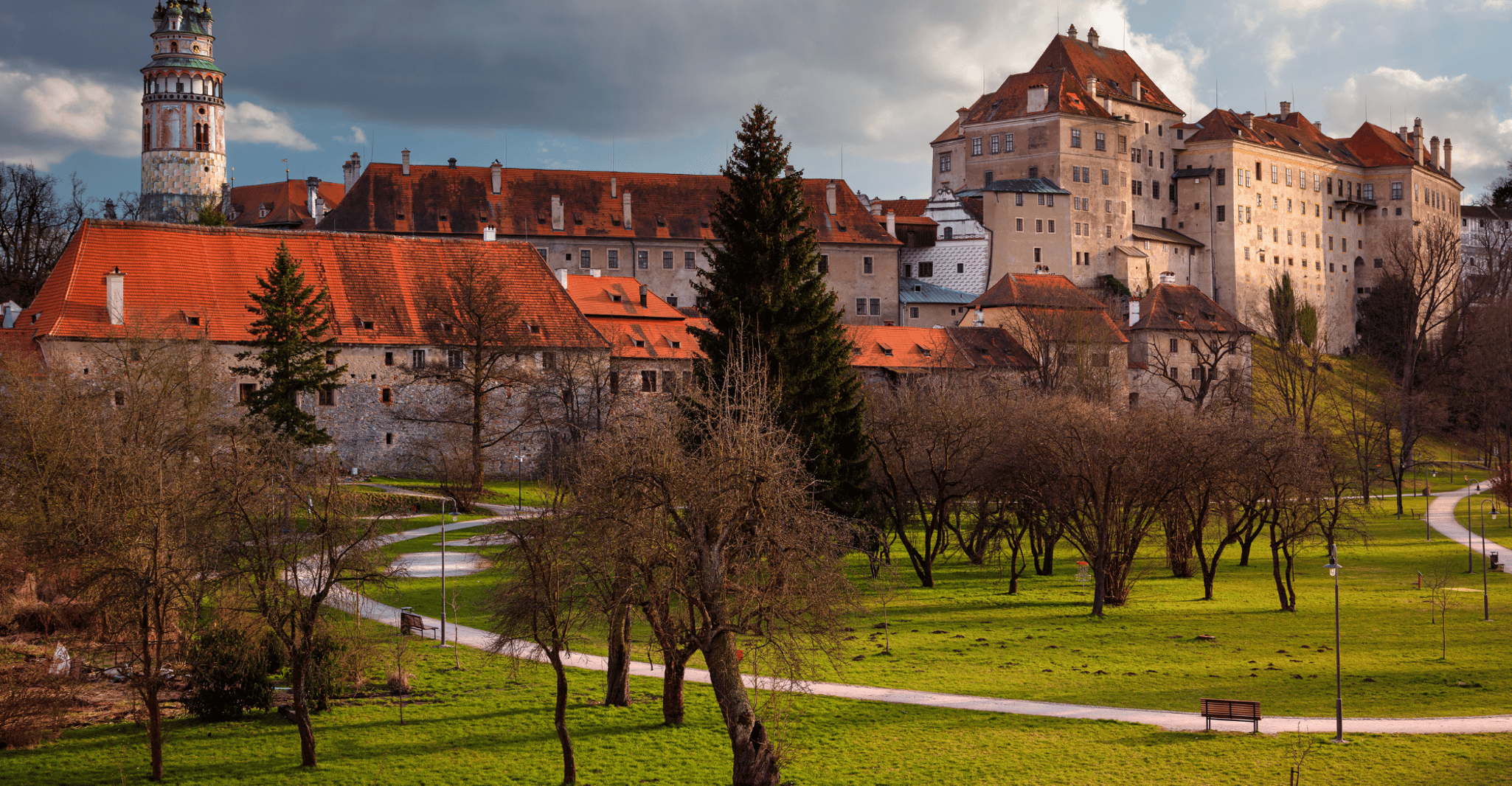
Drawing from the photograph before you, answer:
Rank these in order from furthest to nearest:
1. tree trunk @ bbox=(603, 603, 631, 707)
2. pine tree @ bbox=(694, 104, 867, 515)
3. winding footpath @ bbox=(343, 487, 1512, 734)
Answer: pine tree @ bbox=(694, 104, 867, 515), tree trunk @ bbox=(603, 603, 631, 707), winding footpath @ bbox=(343, 487, 1512, 734)

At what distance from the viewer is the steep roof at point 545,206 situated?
84.4 metres

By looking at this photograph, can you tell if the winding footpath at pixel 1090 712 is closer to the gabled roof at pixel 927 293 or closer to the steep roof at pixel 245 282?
the steep roof at pixel 245 282

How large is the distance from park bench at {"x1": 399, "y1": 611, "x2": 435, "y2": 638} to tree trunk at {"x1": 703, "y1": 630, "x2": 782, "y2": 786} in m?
13.7

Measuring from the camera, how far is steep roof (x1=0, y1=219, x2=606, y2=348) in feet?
185

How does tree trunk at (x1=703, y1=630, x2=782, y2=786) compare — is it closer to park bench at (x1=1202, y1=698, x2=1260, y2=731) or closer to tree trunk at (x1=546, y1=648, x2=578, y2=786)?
tree trunk at (x1=546, y1=648, x2=578, y2=786)

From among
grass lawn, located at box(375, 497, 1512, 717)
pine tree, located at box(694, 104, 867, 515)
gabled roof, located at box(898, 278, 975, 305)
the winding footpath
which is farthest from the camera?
gabled roof, located at box(898, 278, 975, 305)

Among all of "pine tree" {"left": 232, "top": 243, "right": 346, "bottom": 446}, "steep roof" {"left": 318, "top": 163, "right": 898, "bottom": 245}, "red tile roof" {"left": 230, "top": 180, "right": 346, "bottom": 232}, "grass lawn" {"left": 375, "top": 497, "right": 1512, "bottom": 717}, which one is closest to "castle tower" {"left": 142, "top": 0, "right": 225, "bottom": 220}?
"red tile roof" {"left": 230, "top": 180, "right": 346, "bottom": 232}

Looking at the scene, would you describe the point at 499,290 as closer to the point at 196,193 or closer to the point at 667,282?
the point at 667,282

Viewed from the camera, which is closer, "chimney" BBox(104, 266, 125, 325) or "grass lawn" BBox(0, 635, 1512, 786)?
"grass lawn" BBox(0, 635, 1512, 786)

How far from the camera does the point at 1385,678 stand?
97.7 ft

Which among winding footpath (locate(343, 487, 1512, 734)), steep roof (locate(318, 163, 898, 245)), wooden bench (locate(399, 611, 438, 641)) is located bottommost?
winding footpath (locate(343, 487, 1512, 734))

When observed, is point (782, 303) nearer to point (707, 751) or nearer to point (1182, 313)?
point (707, 751)

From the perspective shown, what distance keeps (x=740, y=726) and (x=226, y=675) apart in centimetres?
1241

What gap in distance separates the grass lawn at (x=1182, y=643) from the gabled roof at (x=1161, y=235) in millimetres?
62035
